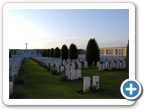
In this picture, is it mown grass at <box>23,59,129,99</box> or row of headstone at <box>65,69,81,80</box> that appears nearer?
mown grass at <box>23,59,129,99</box>

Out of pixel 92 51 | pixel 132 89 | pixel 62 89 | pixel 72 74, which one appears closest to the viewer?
pixel 132 89

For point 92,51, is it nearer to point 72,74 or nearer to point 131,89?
point 72,74

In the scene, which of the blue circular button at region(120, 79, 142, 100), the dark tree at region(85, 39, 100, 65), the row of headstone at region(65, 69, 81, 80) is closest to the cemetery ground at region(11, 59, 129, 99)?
the row of headstone at region(65, 69, 81, 80)

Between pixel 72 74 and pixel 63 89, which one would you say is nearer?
pixel 63 89

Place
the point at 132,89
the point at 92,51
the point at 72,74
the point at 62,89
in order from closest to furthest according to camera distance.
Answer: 1. the point at 132,89
2. the point at 62,89
3. the point at 72,74
4. the point at 92,51

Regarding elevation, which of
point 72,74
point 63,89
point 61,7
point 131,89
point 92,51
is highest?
point 61,7

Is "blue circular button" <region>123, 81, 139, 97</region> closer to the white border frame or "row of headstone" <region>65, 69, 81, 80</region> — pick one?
the white border frame

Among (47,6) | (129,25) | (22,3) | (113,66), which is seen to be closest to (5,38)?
(22,3)

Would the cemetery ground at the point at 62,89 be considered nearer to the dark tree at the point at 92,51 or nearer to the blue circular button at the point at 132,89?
the blue circular button at the point at 132,89

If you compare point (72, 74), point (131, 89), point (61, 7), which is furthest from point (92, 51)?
point (131, 89)

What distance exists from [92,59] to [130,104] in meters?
11.1

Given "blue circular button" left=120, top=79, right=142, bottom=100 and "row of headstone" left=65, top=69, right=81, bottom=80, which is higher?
"blue circular button" left=120, top=79, right=142, bottom=100

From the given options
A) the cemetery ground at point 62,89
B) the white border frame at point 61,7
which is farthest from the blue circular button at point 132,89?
the cemetery ground at point 62,89

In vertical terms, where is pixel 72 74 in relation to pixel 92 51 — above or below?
below
